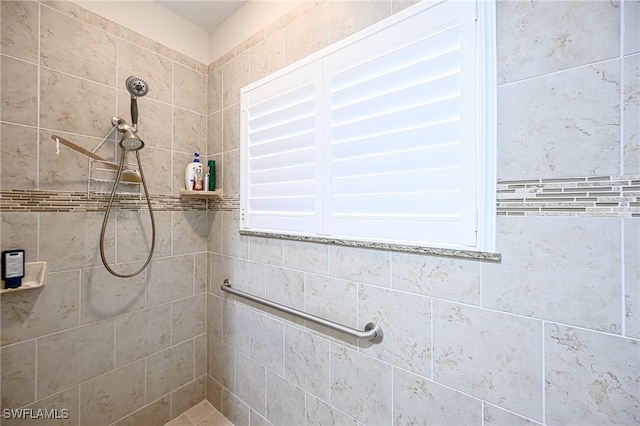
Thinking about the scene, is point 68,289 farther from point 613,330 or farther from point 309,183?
point 613,330

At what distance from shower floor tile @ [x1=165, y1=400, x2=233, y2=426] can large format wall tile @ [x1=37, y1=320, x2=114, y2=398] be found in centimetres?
57

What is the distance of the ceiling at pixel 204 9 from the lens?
4.83 feet

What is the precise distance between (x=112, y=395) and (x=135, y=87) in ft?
5.20

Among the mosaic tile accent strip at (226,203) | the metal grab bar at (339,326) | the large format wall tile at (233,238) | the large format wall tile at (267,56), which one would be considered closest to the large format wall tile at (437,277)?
the metal grab bar at (339,326)

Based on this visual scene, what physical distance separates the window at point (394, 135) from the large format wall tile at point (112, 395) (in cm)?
112

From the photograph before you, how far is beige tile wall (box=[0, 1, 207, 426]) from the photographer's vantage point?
3.51 ft

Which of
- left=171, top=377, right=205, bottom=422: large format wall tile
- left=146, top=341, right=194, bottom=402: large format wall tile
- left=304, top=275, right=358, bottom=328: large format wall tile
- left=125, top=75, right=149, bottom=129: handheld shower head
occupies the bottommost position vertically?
left=171, top=377, right=205, bottom=422: large format wall tile

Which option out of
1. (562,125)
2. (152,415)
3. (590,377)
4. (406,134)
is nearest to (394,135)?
(406,134)

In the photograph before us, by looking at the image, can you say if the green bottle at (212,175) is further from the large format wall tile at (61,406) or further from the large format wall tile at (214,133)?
the large format wall tile at (61,406)

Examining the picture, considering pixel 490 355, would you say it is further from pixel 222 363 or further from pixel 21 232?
pixel 21 232

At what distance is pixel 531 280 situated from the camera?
0.69 m

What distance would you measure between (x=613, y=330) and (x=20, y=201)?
2.04m

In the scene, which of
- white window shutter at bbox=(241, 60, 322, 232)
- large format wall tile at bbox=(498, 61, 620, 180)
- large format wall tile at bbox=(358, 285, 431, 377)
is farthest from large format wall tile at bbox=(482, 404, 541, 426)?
white window shutter at bbox=(241, 60, 322, 232)

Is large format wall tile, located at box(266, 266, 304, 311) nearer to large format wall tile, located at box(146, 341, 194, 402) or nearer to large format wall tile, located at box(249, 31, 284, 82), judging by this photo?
large format wall tile, located at box(146, 341, 194, 402)
